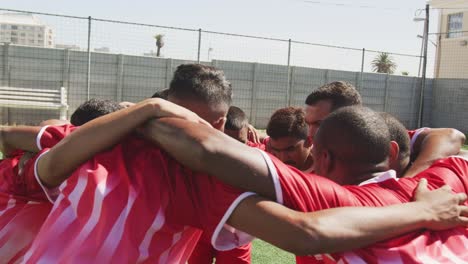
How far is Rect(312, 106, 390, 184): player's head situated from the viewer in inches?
76.3

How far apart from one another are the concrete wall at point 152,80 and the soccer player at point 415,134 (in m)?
10.4

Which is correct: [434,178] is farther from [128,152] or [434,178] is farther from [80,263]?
[80,263]

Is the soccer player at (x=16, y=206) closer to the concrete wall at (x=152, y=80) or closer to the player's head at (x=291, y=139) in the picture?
the player's head at (x=291, y=139)

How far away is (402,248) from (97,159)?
1072mm

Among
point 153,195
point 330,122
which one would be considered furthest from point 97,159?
point 330,122

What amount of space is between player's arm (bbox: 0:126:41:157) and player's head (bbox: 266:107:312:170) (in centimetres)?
171

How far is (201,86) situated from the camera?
88.1 inches

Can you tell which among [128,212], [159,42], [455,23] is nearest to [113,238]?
[128,212]

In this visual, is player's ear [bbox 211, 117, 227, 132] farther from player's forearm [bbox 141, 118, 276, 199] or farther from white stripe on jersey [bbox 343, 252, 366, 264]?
white stripe on jersey [bbox 343, 252, 366, 264]

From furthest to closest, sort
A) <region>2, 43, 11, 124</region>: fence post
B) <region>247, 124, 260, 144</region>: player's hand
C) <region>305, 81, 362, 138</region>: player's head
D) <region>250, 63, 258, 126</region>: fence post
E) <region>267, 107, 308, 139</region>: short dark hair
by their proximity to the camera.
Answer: <region>250, 63, 258, 126</region>: fence post → <region>2, 43, 11, 124</region>: fence post → <region>247, 124, 260, 144</region>: player's hand → <region>267, 107, 308, 139</region>: short dark hair → <region>305, 81, 362, 138</region>: player's head

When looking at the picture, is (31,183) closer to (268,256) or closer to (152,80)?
(268,256)

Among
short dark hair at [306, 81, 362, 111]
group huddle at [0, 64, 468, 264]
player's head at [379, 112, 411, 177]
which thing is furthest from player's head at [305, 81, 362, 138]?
group huddle at [0, 64, 468, 264]

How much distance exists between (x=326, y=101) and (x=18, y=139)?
1.80 meters

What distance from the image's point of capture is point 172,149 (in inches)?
68.6
